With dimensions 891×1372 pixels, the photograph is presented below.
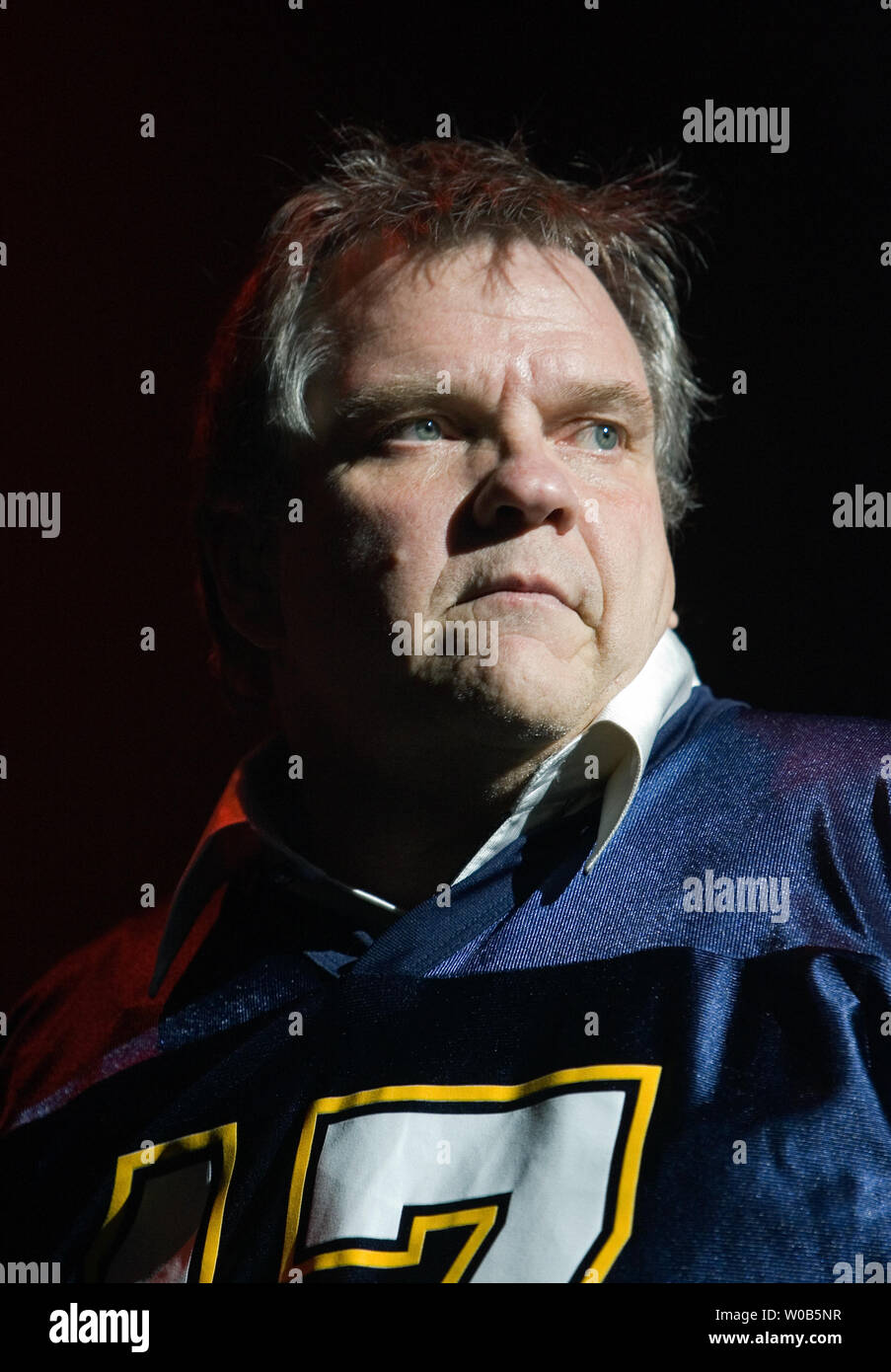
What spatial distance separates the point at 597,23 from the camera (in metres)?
1.67

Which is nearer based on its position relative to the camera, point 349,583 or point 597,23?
point 349,583

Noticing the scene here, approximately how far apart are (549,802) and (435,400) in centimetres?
42

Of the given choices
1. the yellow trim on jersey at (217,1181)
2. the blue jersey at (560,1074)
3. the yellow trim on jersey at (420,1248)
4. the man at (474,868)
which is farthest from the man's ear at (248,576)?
the yellow trim on jersey at (420,1248)

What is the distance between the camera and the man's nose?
4.23 feet

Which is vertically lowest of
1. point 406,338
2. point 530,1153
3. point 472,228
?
point 530,1153

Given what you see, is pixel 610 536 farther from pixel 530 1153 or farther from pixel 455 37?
pixel 455 37

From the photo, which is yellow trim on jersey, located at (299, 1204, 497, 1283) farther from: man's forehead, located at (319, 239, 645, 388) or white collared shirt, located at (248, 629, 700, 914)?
man's forehead, located at (319, 239, 645, 388)

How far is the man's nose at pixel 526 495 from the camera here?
4.23 feet

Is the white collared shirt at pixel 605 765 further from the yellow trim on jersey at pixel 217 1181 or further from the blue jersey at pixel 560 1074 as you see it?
the yellow trim on jersey at pixel 217 1181

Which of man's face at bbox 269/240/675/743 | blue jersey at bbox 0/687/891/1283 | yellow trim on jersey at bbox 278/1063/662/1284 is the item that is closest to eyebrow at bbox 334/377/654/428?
man's face at bbox 269/240/675/743

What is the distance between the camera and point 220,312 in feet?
6.23

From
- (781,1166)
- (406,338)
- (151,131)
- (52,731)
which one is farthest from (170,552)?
(781,1166)

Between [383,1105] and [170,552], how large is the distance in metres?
1.06

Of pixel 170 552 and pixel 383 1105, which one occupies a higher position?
pixel 170 552
